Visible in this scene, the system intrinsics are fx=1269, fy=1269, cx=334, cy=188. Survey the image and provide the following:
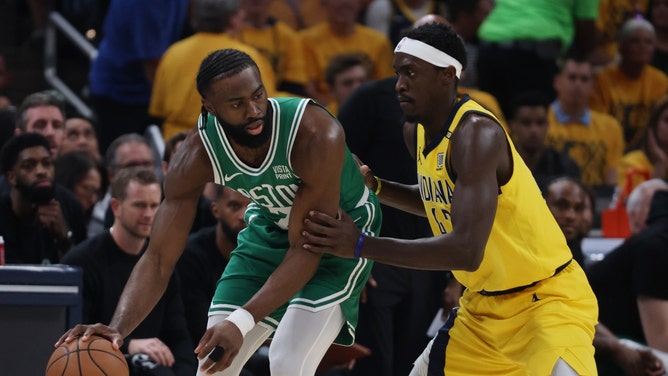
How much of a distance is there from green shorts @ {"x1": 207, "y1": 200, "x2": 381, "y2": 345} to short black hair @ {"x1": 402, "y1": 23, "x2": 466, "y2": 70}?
2.63ft

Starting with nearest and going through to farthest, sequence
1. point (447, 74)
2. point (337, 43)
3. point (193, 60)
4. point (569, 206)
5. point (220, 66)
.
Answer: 1. point (220, 66)
2. point (447, 74)
3. point (569, 206)
4. point (193, 60)
5. point (337, 43)

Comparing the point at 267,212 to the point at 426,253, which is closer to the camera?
the point at 426,253

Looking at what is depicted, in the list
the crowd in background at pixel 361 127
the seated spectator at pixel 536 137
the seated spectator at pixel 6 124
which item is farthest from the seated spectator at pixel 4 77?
the seated spectator at pixel 536 137

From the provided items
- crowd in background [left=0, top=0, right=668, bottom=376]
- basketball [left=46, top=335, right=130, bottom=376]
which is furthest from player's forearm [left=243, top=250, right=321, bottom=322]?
crowd in background [left=0, top=0, right=668, bottom=376]

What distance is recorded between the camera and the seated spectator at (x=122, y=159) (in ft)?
25.8

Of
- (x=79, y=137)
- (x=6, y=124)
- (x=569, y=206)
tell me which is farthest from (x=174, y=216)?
(x=79, y=137)

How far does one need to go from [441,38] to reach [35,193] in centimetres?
301

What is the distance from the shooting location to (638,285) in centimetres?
666

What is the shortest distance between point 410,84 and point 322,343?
1.10 m

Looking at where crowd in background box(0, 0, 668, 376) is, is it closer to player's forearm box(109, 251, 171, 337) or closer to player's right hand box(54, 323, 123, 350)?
player's forearm box(109, 251, 171, 337)

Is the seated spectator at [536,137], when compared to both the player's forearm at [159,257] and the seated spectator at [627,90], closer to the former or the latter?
the seated spectator at [627,90]

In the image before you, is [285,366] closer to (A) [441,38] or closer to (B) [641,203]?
(A) [441,38]

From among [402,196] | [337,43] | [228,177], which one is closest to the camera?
[228,177]

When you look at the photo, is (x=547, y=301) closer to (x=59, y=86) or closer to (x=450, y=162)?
(x=450, y=162)
